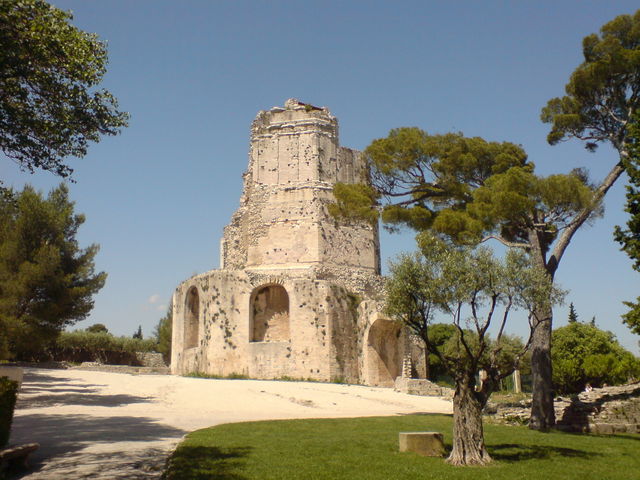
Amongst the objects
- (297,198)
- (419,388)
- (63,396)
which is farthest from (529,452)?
(297,198)

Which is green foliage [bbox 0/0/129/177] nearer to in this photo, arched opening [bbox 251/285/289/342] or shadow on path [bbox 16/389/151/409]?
shadow on path [bbox 16/389/151/409]

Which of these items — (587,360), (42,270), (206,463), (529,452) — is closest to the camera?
(206,463)

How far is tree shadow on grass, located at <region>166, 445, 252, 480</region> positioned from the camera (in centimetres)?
638

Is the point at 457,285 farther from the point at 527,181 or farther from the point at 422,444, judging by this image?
the point at 527,181

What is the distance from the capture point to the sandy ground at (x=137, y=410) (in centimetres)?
710

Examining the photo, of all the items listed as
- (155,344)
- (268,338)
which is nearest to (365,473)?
(268,338)

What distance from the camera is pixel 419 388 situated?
21.0 meters

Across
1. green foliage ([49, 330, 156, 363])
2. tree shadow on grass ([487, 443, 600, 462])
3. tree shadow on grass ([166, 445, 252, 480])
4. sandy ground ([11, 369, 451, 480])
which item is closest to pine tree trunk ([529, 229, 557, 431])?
tree shadow on grass ([487, 443, 600, 462])

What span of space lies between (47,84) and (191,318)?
61.6ft

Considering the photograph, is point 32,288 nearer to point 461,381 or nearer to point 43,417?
point 43,417

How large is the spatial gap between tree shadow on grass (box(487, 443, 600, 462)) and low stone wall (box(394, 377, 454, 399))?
1096 centimetres

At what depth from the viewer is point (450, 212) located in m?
14.6

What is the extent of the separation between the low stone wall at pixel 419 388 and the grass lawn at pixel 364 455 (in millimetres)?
8979

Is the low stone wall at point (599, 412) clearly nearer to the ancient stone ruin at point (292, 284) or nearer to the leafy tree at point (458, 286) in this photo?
the leafy tree at point (458, 286)
